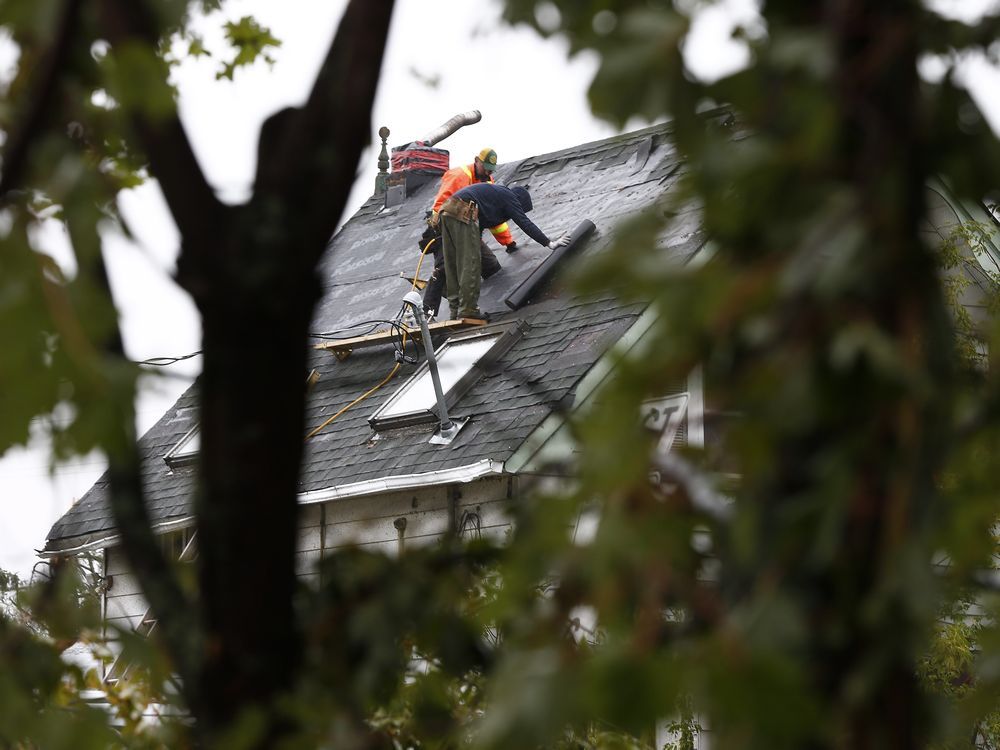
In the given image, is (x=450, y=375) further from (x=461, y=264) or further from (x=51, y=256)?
(x=51, y=256)

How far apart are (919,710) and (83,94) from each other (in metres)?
1.65

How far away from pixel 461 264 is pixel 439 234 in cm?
84

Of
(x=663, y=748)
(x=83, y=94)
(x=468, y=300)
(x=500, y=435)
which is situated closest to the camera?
(x=83, y=94)

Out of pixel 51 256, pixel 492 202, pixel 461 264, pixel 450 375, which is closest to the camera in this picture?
pixel 51 256

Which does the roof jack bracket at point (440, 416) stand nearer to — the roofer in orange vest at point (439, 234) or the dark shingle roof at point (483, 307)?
the dark shingle roof at point (483, 307)

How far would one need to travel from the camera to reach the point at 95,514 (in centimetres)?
1357

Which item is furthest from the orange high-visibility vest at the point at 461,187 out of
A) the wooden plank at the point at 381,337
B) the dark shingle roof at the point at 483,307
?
the wooden plank at the point at 381,337

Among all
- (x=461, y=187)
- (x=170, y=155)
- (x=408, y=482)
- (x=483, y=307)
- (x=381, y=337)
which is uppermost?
(x=461, y=187)

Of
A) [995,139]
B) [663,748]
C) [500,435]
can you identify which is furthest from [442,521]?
[995,139]

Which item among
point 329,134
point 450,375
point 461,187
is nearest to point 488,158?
point 461,187

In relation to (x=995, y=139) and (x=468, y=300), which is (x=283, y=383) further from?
(x=468, y=300)

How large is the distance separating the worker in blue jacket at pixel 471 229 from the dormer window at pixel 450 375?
395 mm

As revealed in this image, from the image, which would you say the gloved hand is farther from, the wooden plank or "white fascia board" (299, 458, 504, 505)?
"white fascia board" (299, 458, 504, 505)

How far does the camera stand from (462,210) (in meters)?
12.7
